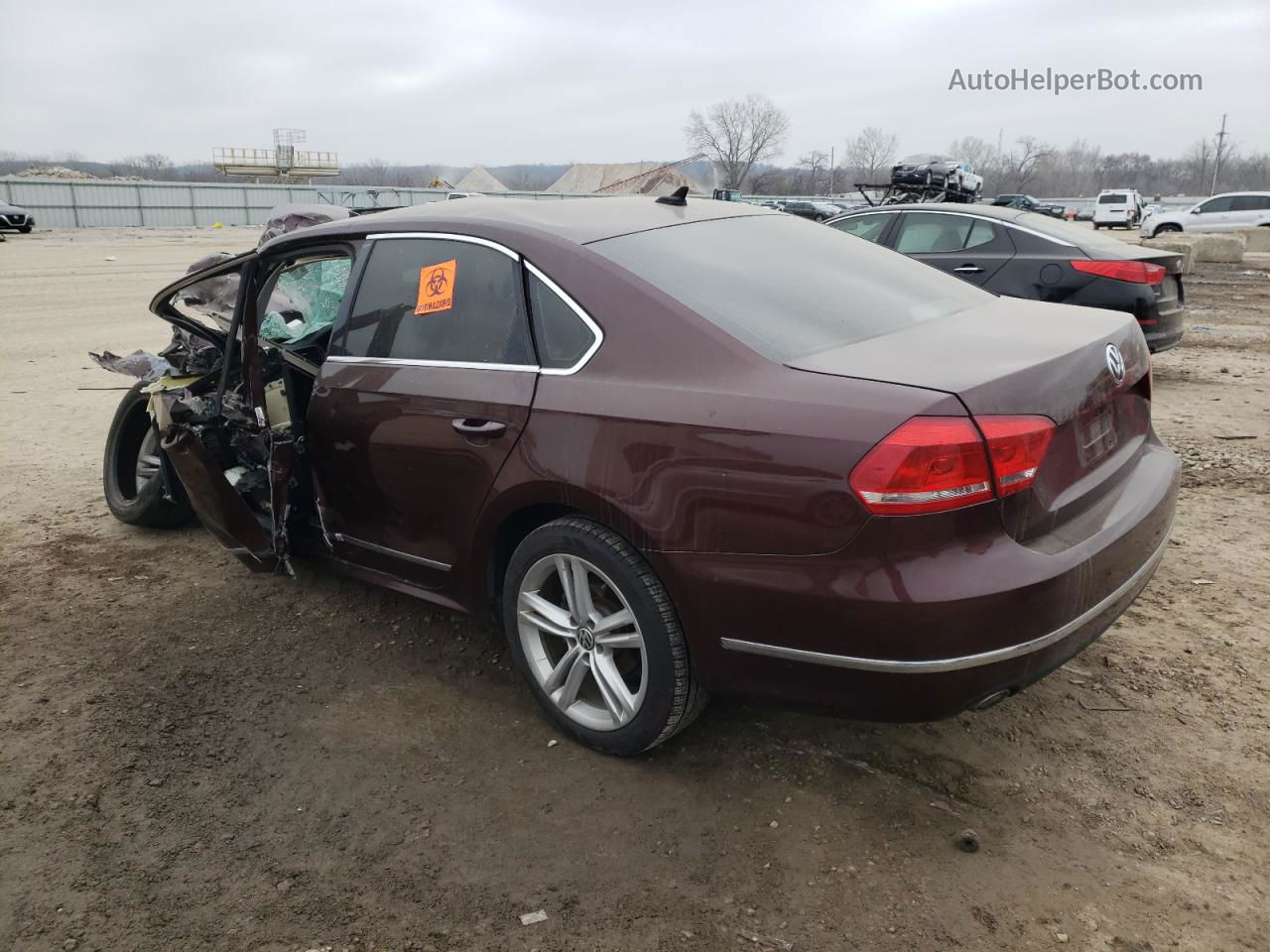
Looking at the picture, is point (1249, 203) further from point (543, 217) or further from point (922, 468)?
point (922, 468)

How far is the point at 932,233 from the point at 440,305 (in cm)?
621

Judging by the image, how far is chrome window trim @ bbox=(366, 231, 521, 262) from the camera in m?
3.03

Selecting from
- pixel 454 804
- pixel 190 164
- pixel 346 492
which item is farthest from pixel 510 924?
pixel 190 164

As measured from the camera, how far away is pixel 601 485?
260cm

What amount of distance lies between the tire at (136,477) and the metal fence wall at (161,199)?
122 feet

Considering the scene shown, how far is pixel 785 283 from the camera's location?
9.66 feet

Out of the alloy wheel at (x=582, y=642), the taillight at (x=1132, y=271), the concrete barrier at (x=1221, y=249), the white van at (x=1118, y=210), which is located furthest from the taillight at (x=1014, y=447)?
the white van at (x=1118, y=210)

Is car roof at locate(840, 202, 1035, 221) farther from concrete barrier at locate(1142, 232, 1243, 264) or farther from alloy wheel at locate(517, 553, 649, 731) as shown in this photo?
concrete barrier at locate(1142, 232, 1243, 264)

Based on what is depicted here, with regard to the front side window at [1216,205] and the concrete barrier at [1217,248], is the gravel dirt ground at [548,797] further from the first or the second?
the front side window at [1216,205]

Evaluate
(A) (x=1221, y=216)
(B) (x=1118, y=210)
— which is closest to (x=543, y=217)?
(A) (x=1221, y=216)

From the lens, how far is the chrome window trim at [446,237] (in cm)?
303

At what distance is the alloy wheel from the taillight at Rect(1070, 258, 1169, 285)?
610 centimetres

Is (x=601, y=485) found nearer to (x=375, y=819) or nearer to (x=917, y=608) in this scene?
(x=917, y=608)

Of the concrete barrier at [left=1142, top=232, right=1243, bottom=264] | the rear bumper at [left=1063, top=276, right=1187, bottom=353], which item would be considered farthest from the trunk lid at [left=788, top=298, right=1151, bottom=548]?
the concrete barrier at [left=1142, top=232, right=1243, bottom=264]
